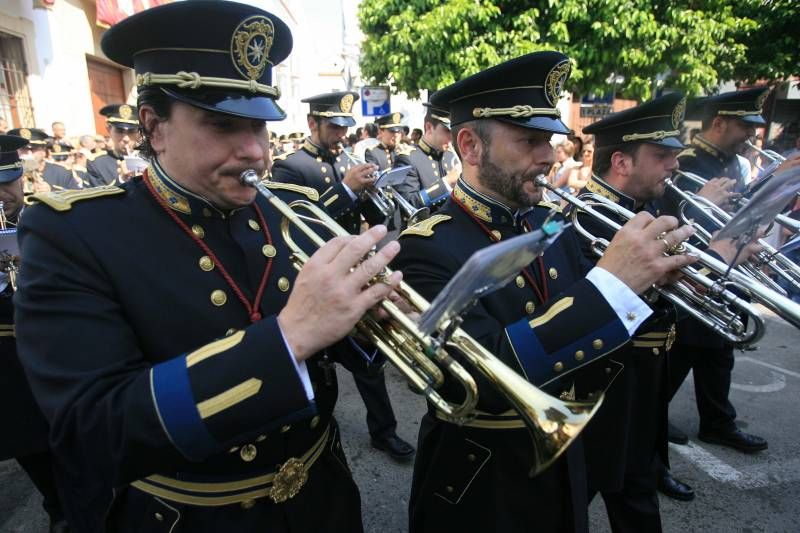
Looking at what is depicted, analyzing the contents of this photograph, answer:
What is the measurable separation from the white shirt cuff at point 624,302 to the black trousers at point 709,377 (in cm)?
269

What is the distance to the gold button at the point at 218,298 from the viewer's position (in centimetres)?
157

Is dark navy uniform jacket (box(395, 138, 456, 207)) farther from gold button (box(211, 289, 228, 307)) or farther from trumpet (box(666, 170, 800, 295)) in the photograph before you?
gold button (box(211, 289, 228, 307))

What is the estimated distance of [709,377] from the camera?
4.11m

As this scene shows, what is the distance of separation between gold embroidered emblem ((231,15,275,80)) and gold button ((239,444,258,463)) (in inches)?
45.8

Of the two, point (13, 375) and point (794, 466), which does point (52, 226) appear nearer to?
point (13, 375)

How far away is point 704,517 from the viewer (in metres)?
3.40

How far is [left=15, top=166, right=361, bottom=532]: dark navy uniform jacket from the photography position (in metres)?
1.25

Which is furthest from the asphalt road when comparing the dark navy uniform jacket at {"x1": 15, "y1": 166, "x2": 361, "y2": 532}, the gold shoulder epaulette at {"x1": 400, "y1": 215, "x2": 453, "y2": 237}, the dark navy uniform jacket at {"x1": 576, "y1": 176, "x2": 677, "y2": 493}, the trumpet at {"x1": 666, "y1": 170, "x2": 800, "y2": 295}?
the gold shoulder epaulette at {"x1": 400, "y1": 215, "x2": 453, "y2": 237}

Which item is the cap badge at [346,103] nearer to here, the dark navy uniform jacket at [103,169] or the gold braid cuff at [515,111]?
the gold braid cuff at [515,111]

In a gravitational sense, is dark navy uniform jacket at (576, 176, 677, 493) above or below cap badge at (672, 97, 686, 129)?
below

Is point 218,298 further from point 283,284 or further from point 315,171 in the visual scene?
point 315,171

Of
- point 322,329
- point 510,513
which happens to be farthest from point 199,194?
point 510,513

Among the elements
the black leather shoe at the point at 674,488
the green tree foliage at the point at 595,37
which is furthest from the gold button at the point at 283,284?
the green tree foliage at the point at 595,37

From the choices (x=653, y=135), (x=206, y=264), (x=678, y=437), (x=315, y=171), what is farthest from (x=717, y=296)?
(x=315, y=171)
